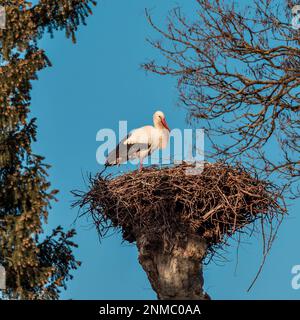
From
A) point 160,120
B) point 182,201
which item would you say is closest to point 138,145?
point 160,120

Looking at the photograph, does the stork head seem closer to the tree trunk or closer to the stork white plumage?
the stork white plumage

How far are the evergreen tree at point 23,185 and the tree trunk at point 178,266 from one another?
1698 millimetres

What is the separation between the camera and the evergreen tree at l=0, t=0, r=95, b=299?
1371 cm

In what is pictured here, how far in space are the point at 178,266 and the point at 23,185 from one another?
293cm

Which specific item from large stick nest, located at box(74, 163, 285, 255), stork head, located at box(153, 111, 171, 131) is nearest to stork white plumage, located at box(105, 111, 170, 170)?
stork head, located at box(153, 111, 171, 131)

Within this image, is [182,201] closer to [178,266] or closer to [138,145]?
[178,266]

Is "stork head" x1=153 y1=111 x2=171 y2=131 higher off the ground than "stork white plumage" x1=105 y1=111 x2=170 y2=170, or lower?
higher

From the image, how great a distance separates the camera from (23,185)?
14148 millimetres

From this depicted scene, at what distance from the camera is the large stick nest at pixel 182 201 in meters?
12.8

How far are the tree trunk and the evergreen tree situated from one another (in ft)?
5.57

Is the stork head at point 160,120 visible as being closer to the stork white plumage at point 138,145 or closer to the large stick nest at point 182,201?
the stork white plumage at point 138,145

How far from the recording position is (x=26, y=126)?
14367 millimetres

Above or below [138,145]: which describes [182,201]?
below

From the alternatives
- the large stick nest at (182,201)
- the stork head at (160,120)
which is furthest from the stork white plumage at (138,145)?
the large stick nest at (182,201)
